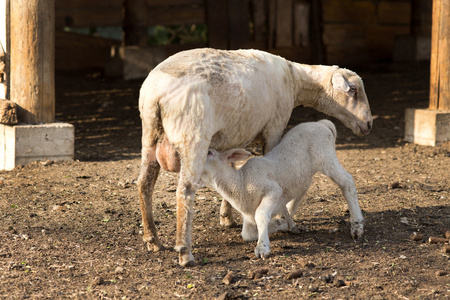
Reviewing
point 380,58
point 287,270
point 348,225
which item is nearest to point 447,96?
point 348,225

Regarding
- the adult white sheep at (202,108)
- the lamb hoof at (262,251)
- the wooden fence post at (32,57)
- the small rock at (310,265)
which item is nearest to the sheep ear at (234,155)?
the adult white sheep at (202,108)

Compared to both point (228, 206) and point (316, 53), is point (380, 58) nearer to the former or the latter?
point (316, 53)

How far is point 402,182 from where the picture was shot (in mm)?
6699

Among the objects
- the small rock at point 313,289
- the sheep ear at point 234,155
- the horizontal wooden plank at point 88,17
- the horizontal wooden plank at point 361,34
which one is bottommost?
the small rock at point 313,289

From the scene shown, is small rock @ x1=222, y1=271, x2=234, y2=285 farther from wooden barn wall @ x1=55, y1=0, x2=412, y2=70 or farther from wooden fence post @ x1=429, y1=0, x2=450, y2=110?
wooden barn wall @ x1=55, y1=0, x2=412, y2=70

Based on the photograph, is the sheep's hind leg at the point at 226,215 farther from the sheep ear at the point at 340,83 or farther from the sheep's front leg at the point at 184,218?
the sheep ear at the point at 340,83

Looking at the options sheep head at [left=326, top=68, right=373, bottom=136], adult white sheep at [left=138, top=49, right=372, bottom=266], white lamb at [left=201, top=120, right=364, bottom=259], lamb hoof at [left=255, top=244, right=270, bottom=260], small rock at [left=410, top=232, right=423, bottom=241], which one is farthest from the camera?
sheep head at [left=326, top=68, right=373, bottom=136]

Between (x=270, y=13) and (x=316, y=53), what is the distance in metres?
1.39

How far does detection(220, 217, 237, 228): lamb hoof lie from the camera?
17.6 feet

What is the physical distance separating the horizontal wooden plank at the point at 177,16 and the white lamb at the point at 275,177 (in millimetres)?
7790

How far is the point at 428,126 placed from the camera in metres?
8.23

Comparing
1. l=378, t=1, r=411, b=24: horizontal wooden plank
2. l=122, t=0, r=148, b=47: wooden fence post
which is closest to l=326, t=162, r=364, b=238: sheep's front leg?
l=122, t=0, r=148, b=47: wooden fence post

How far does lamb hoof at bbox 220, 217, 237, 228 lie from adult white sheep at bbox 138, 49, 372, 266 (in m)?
0.13

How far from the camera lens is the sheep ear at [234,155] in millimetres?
4660
